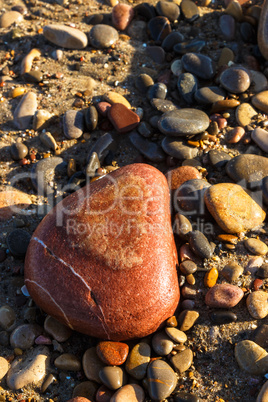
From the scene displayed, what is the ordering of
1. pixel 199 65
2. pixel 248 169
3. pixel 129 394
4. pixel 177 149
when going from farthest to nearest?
pixel 199 65
pixel 177 149
pixel 248 169
pixel 129 394

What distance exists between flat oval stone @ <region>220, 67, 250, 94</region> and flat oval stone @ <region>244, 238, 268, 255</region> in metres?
1.63

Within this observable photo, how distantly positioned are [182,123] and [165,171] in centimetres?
47

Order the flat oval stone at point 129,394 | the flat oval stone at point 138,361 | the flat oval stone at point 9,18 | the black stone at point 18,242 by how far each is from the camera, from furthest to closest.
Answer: the flat oval stone at point 9,18 → the black stone at point 18,242 → the flat oval stone at point 138,361 → the flat oval stone at point 129,394

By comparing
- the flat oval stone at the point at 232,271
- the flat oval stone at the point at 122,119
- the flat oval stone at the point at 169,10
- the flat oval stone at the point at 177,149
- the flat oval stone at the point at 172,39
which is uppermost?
the flat oval stone at the point at 169,10

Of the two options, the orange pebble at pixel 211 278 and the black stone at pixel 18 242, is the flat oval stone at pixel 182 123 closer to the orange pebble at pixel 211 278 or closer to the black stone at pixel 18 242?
the orange pebble at pixel 211 278

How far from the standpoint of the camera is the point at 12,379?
2.65m

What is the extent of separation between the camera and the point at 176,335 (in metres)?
2.70

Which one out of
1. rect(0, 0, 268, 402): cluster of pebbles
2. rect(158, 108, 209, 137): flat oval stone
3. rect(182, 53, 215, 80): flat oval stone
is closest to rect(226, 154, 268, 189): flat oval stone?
rect(0, 0, 268, 402): cluster of pebbles

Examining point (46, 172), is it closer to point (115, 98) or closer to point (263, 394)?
point (115, 98)

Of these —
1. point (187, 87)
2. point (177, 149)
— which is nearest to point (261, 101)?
point (187, 87)

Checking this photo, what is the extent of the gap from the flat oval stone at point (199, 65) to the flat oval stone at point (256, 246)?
1.87 m

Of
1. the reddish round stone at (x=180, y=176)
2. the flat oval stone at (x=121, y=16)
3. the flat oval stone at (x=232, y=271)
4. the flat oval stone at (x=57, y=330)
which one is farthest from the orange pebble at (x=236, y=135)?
the flat oval stone at (x=57, y=330)

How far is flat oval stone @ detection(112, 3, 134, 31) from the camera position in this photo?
14.3 ft

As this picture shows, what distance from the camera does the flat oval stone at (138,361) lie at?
2.61m
